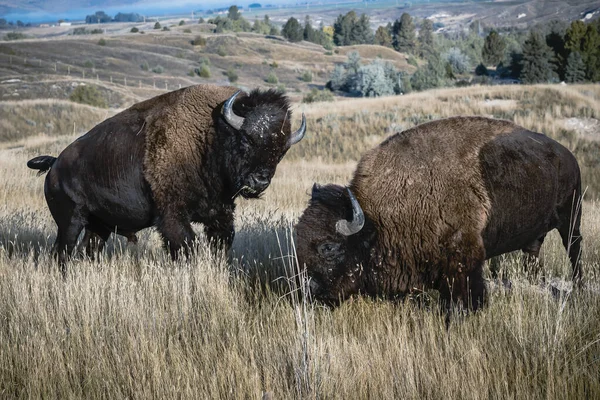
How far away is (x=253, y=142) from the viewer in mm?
6590

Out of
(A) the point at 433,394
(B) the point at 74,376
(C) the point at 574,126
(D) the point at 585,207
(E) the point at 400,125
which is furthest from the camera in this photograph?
(E) the point at 400,125

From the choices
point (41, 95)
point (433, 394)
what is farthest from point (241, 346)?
point (41, 95)

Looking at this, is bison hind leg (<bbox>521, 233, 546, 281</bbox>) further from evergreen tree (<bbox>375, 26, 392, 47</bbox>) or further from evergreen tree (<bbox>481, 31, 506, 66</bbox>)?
evergreen tree (<bbox>375, 26, 392, 47</bbox>)

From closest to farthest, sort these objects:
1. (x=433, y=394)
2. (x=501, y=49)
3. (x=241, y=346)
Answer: (x=433, y=394) < (x=241, y=346) < (x=501, y=49)

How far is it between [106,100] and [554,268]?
5260 cm

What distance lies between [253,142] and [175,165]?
90 centimetres

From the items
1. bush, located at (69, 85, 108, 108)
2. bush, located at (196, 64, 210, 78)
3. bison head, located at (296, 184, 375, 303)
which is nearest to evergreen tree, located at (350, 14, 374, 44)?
bush, located at (196, 64, 210, 78)

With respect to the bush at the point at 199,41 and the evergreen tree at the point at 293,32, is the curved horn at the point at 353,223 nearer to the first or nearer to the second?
the bush at the point at 199,41

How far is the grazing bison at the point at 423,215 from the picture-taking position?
532cm

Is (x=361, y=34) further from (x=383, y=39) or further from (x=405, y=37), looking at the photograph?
(x=405, y=37)

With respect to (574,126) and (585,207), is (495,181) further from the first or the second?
(574,126)

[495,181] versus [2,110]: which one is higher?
[495,181]

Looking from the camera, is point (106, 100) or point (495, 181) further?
point (106, 100)

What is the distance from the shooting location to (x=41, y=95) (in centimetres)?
5216
